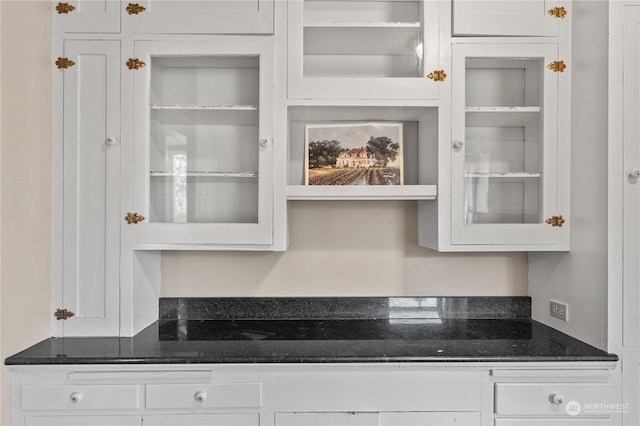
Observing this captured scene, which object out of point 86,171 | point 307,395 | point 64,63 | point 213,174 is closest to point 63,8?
point 64,63

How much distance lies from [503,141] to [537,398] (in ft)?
3.23

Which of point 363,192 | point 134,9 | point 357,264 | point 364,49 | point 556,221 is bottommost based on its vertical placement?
point 357,264

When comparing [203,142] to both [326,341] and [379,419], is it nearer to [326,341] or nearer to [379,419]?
[326,341]

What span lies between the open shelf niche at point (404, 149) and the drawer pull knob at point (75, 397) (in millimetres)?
1017

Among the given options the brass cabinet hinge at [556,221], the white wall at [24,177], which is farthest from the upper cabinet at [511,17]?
the white wall at [24,177]

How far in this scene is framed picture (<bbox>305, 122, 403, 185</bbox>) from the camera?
1.97 meters

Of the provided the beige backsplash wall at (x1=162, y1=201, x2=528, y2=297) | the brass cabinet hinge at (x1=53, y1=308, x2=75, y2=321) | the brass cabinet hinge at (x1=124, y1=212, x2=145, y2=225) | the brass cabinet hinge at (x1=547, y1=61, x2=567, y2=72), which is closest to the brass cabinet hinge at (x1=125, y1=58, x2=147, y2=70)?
the brass cabinet hinge at (x1=124, y1=212, x2=145, y2=225)

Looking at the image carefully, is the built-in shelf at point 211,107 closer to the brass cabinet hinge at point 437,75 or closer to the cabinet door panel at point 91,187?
the cabinet door panel at point 91,187

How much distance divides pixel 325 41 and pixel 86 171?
3.59 ft

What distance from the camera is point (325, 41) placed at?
1868 millimetres

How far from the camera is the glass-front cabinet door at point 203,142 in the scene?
178cm

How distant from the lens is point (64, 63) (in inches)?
69.2

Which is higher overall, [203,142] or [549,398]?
[203,142]

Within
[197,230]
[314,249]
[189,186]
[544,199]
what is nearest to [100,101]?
[189,186]
